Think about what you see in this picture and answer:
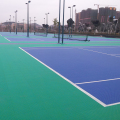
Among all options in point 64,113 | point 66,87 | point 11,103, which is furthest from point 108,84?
point 11,103

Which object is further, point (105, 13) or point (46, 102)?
point (105, 13)

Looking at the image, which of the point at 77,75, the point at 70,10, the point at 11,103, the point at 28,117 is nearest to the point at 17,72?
the point at 77,75

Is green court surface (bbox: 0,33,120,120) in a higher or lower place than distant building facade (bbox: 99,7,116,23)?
lower

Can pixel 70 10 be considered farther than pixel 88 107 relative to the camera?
Yes

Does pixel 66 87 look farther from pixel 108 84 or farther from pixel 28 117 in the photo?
pixel 28 117

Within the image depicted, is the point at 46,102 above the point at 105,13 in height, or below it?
below

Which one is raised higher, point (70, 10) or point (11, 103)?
point (70, 10)

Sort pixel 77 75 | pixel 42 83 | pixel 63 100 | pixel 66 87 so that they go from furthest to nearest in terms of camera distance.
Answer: pixel 77 75 < pixel 42 83 < pixel 66 87 < pixel 63 100

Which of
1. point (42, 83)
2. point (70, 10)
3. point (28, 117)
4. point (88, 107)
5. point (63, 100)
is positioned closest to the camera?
point (28, 117)

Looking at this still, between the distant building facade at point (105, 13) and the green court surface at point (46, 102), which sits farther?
the distant building facade at point (105, 13)

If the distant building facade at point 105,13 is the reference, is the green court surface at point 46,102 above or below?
below

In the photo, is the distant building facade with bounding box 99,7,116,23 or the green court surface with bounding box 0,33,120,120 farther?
the distant building facade with bounding box 99,7,116,23

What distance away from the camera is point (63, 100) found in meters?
4.87

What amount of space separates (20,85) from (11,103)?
4.76 ft
